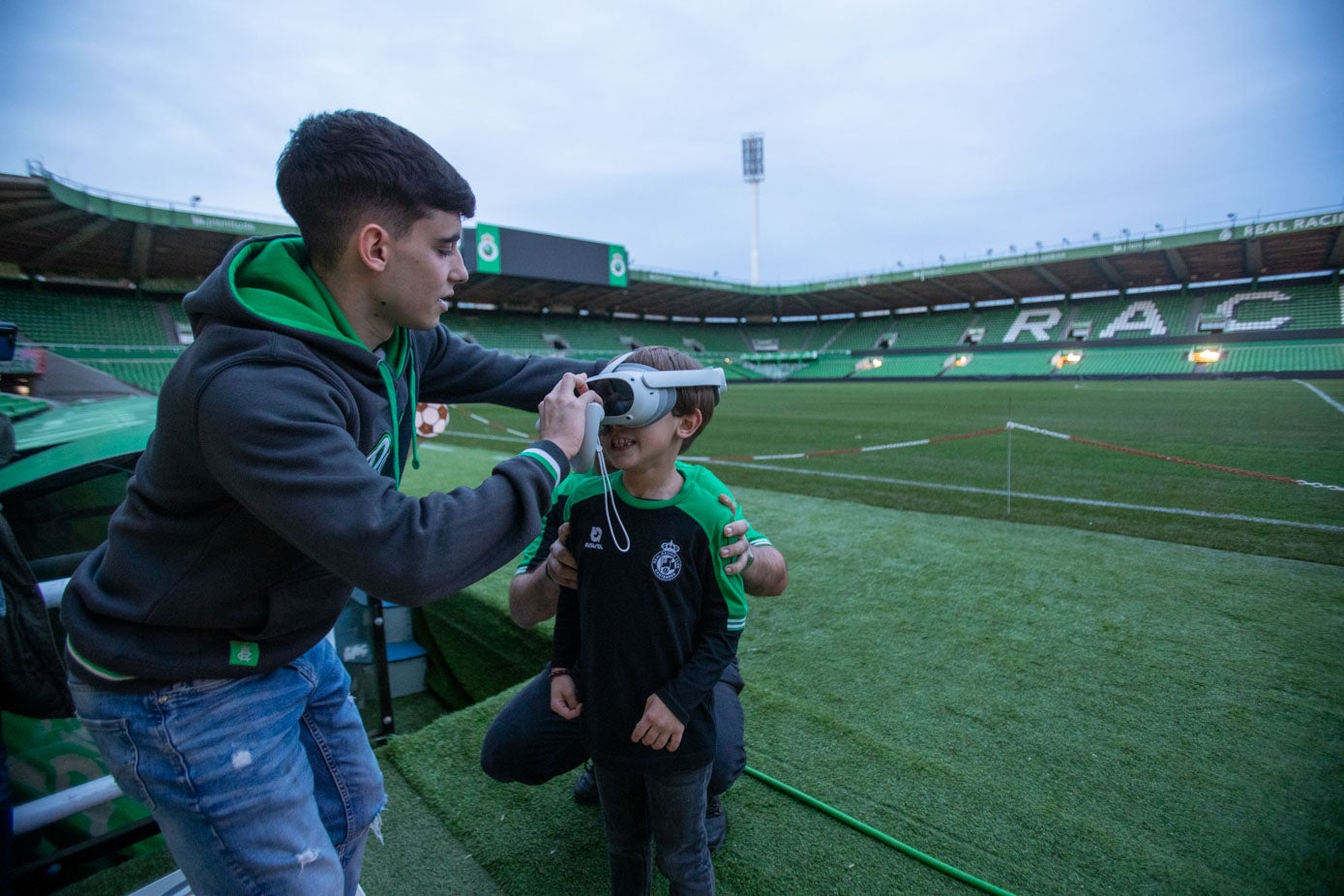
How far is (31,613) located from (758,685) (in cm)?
238

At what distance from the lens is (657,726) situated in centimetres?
154

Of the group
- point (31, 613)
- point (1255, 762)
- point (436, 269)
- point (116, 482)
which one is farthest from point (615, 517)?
point (1255, 762)

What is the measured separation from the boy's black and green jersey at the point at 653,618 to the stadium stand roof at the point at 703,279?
22.3m

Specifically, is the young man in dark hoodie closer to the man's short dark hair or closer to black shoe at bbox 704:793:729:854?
the man's short dark hair

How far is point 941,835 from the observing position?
1833mm

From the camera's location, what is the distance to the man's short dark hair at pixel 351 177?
3.88ft

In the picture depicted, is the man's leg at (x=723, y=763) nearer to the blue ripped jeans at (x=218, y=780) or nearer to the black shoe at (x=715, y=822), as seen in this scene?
the black shoe at (x=715, y=822)

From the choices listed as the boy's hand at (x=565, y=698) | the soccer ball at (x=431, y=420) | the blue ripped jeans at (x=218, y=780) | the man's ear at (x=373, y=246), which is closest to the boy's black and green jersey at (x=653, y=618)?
the boy's hand at (x=565, y=698)

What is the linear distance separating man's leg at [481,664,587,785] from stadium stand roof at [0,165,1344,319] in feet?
71.8

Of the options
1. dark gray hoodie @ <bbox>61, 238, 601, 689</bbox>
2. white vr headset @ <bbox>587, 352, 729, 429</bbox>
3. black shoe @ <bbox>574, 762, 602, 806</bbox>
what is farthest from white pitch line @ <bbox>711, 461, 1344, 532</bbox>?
dark gray hoodie @ <bbox>61, 238, 601, 689</bbox>

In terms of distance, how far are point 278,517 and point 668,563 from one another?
0.88 m

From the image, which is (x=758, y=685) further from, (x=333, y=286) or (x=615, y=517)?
(x=333, y=286)

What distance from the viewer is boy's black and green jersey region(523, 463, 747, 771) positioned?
1602 mm

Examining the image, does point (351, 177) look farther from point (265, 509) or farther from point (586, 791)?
point (586, 791)
